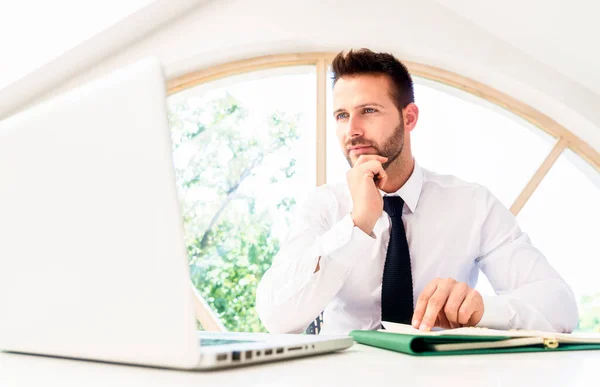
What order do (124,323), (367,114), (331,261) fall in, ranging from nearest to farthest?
(124,323), (331,261), (367,114)

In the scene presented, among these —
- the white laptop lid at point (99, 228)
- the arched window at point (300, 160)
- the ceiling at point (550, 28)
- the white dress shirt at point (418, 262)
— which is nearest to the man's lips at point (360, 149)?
the white dress shirt at point (418, 262)

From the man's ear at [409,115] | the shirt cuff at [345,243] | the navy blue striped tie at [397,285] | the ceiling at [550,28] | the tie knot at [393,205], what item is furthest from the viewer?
the ceiling at [550,28]

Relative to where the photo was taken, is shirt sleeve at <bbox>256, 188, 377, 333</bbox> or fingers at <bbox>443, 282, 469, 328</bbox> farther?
shirt sleeve at <bbox>256, 188, 377, 333</bbox>

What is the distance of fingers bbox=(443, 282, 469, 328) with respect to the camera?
1116mm

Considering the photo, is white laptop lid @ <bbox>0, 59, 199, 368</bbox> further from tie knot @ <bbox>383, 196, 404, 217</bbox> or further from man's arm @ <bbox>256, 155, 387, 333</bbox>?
tie knot @ <bbox>383, 196, 404, 217</bbox>

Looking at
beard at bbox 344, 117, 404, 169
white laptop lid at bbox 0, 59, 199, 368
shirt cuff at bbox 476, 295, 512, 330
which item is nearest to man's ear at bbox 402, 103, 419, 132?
beard at bbox 344, 117, 404, 169

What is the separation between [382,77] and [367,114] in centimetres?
18

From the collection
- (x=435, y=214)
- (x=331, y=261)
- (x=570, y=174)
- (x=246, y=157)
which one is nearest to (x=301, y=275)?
(x=331, y=261)

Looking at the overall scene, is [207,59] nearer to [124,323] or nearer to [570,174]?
[570,174]

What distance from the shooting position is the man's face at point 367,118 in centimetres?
201

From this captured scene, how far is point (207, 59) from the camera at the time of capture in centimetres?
377

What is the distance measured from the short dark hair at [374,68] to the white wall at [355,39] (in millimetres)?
1627

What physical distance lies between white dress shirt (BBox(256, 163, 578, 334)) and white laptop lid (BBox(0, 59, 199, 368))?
88 cm

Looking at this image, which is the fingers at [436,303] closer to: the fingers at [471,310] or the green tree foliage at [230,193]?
the fingers at [471,310]
